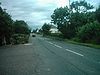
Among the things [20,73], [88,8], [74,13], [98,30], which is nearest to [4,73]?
[20,73]

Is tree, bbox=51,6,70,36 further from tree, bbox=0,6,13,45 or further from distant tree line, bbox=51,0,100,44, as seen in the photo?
tree, bbox=0,6,13,45

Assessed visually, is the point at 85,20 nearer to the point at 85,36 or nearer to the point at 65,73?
the point at 85,36

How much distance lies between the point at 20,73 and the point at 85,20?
55.7 metres

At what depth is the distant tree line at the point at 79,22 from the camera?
40.3 meters

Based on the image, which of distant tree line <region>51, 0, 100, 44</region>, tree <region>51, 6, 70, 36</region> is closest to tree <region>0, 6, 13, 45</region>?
distant tree line <region>51, 0, 100, 44</region>

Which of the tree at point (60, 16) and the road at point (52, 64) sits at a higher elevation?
the tree at point (60, 16)

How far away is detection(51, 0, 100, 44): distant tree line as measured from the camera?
40319 millimetres

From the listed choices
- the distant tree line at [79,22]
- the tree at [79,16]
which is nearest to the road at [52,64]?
the distant tree line at [79,22]

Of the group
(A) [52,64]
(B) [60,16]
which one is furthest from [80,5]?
(A) [52,64]

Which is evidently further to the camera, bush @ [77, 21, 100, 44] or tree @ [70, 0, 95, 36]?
tree @ [70, 0, 95, 36]

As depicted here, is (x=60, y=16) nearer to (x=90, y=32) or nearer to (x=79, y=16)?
(x=79, y=16)

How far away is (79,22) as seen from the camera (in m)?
65.6

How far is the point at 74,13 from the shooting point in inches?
2714

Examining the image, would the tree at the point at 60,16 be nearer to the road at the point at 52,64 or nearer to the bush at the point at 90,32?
the bush at the point at 90,32
